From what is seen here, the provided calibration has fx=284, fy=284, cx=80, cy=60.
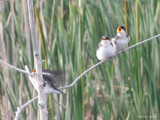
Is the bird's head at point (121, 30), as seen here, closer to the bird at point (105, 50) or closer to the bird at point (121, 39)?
the bird at point (121, 39)

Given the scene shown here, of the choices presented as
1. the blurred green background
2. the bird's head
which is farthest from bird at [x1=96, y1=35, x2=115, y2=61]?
the bird's head

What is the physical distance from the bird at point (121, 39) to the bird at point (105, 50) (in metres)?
0.18

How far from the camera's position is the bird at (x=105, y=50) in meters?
2.05

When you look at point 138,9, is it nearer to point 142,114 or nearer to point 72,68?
point 72,68

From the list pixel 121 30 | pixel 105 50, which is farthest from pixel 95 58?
pixel 121 30

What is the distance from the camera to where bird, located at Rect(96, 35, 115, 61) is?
80.9 inches

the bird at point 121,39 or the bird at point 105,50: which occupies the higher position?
the bird at point 121,39

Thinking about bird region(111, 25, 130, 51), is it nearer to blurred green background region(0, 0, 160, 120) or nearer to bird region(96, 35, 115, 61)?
blurred green background region(0, 0, 160, 120)

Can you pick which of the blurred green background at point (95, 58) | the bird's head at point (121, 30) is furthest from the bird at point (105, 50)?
the bird's head at point (121, 30)

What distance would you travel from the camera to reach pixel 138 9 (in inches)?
84.8

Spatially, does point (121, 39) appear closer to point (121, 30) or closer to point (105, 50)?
point (121, 30)

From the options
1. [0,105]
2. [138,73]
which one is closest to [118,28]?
[138,73]

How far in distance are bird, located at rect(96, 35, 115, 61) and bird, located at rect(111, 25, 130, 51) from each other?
18cm

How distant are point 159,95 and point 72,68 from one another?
812 mm
